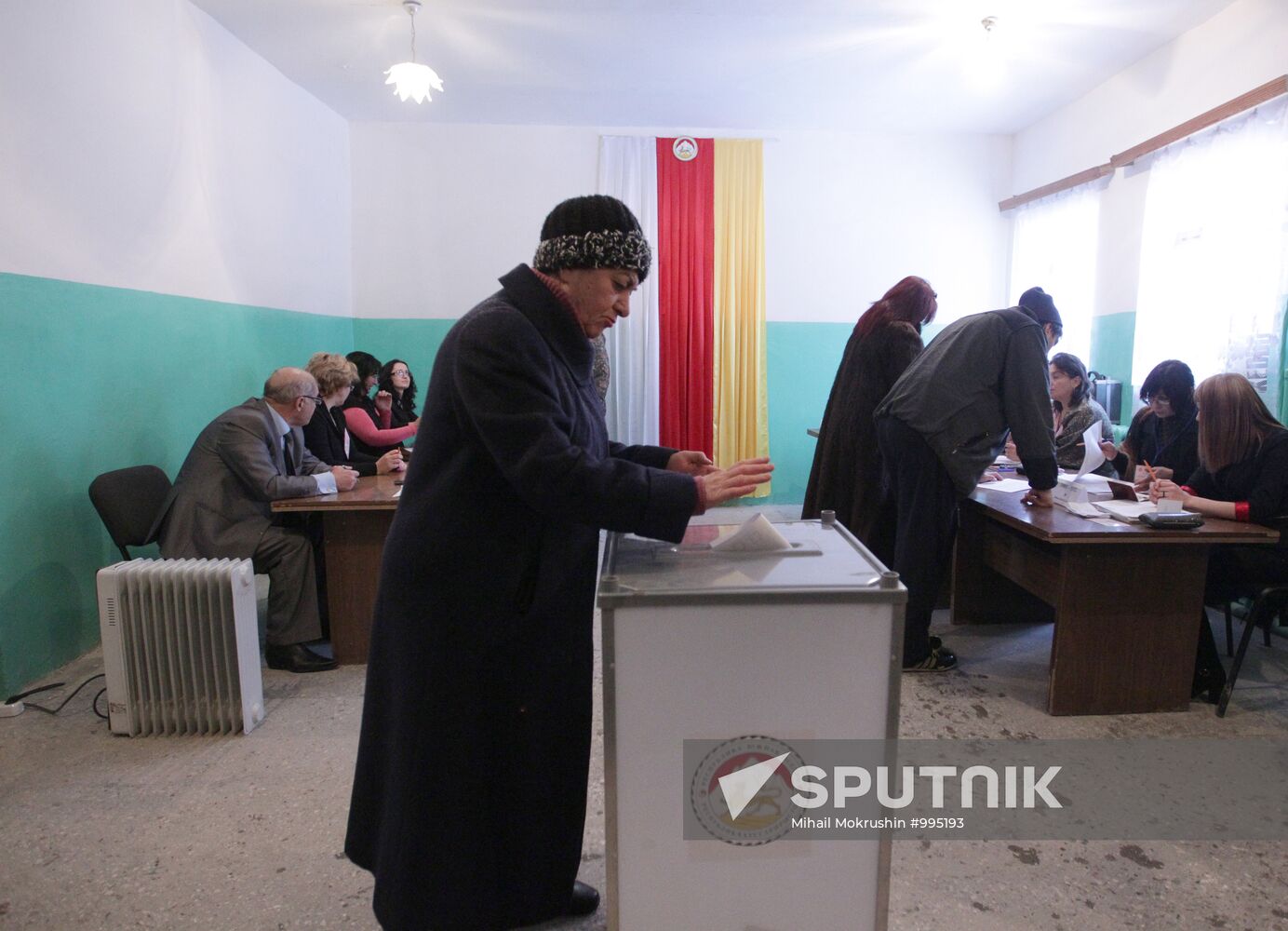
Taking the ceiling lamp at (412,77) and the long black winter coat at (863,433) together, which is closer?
the long black winter coat at (863,433)

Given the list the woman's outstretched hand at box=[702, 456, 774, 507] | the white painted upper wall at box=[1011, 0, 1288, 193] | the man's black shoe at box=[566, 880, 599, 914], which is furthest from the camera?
the white painted upper wall at box=[1011, 0, 1288, 193]

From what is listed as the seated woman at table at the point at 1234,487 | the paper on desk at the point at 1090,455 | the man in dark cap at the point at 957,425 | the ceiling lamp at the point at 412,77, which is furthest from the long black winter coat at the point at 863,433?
the ceiling lamp at the point at 412,77

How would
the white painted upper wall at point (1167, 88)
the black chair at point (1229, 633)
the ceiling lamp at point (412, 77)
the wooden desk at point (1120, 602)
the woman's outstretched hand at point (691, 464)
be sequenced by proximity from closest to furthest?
the woman's outstretched hand at point (691, 464), the wooden desk at point (1120, 602), the black chair at point (1229, 633), the white painted upper wall at point (1167, 88), the ceiling lamp at point (412, 77)

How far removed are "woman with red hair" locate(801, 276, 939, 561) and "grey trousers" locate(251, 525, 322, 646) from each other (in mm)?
1887

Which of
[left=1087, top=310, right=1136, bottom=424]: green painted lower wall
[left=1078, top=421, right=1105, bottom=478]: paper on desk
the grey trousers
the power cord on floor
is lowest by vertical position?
the power cord on floor

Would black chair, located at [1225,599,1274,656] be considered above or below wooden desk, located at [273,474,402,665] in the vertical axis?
below

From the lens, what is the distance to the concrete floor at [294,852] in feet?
5.31

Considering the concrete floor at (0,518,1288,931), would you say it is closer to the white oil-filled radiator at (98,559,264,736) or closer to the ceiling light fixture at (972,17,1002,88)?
the white oil-filled radiator at (98,559,264,736)

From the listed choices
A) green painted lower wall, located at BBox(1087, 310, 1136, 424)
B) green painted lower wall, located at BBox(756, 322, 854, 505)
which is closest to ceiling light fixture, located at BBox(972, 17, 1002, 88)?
green painted lower wall, located at BBox(1087, 310, 1136, 424)

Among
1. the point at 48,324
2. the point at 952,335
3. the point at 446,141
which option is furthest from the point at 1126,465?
the point at 446,141

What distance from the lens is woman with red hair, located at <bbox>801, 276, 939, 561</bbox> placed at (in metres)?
2.94

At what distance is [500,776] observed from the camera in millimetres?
1317

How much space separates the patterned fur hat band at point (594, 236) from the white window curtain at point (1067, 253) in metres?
4.28

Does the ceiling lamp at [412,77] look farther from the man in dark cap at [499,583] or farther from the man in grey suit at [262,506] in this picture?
the man in dark cap at [499,583]
